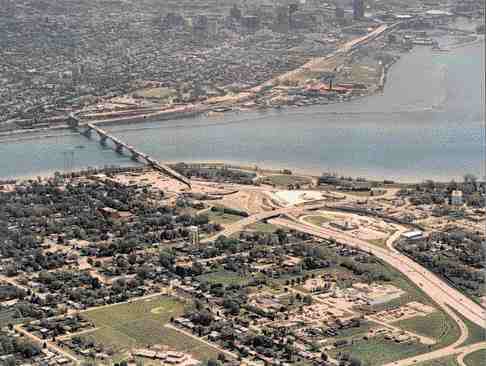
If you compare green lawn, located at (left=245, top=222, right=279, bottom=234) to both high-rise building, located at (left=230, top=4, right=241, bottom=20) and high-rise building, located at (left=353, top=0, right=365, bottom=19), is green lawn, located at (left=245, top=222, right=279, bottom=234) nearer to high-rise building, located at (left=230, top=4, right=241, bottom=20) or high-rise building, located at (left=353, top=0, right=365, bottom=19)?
high-rise building, located at (left=230, top=4, right=241, bottom=20)

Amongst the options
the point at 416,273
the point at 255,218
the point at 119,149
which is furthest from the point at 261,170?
the point at 416,273

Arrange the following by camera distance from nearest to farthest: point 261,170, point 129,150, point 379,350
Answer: point 379,350 → point 261,170 → point 129,150

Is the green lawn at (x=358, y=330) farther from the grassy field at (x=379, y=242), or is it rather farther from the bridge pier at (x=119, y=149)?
the bridge pier at (x=119, y=149)

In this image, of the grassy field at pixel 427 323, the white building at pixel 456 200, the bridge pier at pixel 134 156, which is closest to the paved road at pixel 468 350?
the grassy field at pixel 427 323

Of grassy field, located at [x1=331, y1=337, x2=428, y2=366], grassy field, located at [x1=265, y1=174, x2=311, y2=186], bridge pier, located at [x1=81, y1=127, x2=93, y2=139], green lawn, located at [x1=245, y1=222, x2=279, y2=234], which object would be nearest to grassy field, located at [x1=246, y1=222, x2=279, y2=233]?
green lawn, located at [x1=245, y1=222, x2=279, y2=234]

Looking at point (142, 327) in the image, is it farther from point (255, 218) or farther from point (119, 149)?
point (119, 149)

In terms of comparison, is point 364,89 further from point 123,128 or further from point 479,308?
point 479,308
